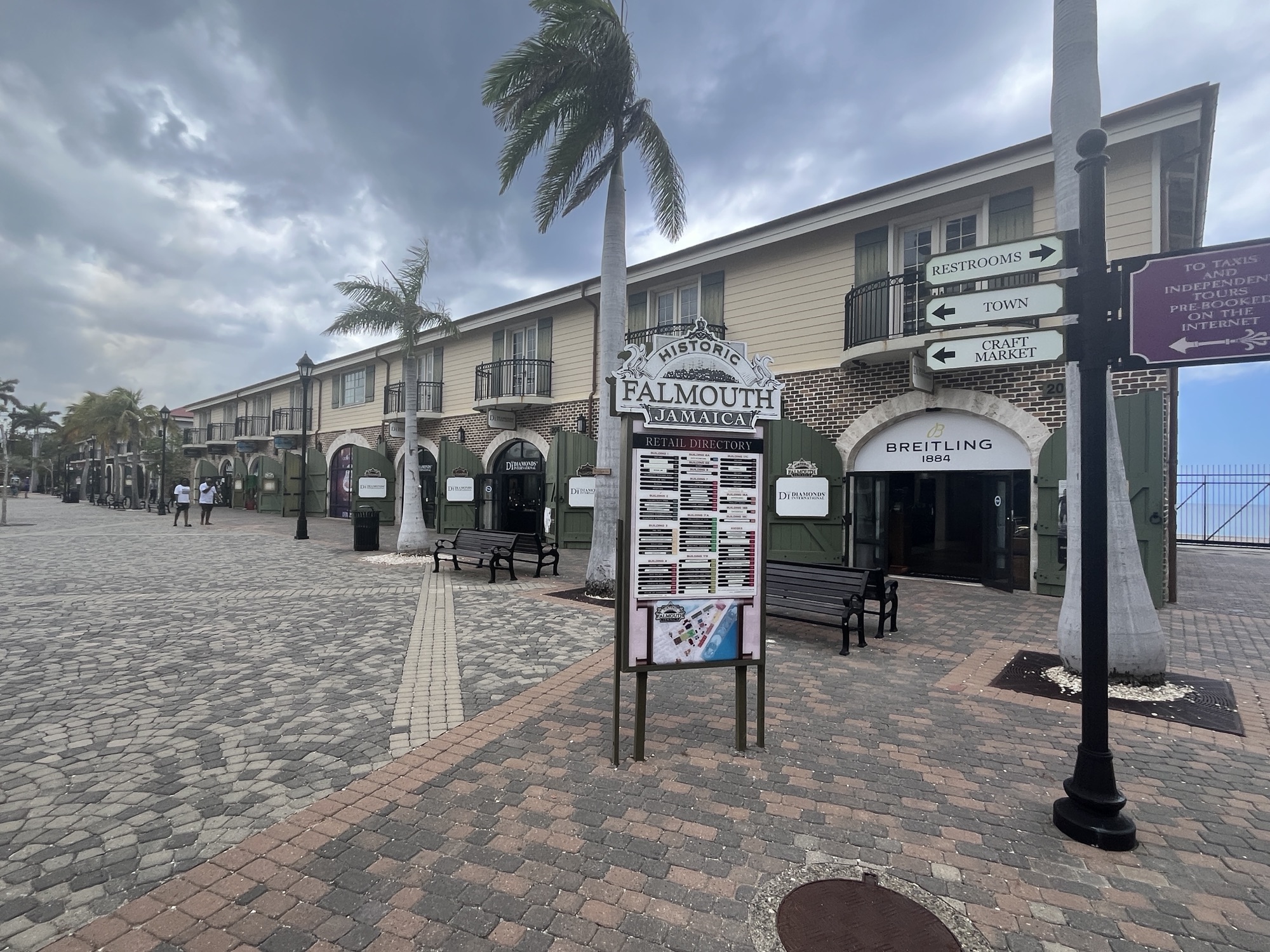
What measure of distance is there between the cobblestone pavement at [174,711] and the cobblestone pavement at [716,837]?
1.06 feet

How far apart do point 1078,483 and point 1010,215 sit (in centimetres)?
661

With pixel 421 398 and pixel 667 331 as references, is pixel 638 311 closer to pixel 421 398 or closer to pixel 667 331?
pixel 667 331

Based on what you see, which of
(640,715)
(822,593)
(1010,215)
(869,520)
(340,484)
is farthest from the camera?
(340,484)

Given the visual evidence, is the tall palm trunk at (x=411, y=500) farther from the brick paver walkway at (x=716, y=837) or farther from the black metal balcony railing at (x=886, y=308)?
the brick paver walkway at (x=716, y=837)

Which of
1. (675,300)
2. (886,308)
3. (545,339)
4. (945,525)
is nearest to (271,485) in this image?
(545,339)

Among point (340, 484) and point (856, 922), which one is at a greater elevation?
point (340, 484)

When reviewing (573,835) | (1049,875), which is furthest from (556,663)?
(1049,875)

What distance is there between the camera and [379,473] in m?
19.8

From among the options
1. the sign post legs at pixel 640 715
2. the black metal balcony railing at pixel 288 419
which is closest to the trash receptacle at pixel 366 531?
the sign post legs at pixel 640 715

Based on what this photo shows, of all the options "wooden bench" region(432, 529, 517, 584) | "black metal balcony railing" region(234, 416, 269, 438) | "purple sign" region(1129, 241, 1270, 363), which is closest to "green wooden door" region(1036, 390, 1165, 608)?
"purple sign" region(1129, 241, 1270, 363)

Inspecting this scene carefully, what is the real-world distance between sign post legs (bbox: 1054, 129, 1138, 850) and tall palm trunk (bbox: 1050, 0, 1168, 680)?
7.05 feet

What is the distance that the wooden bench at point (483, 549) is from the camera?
34.0ft

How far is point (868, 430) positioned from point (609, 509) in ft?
17.4

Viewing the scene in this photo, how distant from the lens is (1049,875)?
8.55 ft
